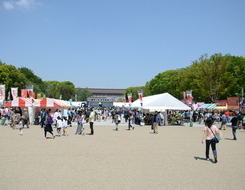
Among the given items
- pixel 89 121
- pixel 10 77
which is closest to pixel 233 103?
pixel 89 121

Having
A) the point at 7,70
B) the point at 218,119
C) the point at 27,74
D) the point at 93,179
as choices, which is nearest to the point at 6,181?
the point at 93,179

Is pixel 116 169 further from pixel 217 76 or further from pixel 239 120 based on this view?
pixel 217 76

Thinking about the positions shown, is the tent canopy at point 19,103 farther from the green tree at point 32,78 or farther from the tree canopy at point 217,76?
the green tree at point 32,78

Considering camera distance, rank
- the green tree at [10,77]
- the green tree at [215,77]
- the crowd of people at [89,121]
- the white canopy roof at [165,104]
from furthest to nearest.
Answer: the green tree at [10,77] → the green tree at [215,77] → the white canopy roof at [165,104] → the crowd of people at [89,121]

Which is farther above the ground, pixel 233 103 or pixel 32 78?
pixel 32 78

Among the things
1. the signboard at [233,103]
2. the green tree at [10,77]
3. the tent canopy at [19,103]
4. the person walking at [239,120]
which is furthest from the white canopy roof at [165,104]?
the green tree at [10,77]

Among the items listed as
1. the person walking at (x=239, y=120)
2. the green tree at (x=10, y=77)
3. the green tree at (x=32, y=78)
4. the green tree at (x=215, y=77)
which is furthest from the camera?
the green tree at (x=32, y=78)

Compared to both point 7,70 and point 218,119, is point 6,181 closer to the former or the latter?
point 218,119

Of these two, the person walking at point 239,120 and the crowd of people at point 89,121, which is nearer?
the crowd of people at point 89,121

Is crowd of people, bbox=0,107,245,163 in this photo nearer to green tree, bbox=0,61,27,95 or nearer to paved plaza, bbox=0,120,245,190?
paved plaza, bbox=0,120,245,190

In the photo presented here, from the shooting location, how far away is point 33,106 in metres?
27.9

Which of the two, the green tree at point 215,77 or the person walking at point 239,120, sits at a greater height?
the green tree at point 215,77

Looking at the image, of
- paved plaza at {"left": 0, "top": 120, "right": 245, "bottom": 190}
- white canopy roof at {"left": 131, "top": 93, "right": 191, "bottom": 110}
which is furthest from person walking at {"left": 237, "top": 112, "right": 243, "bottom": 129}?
paved plaza at {"left": 0, "top": 120, "right": 245, "bottom": 190}

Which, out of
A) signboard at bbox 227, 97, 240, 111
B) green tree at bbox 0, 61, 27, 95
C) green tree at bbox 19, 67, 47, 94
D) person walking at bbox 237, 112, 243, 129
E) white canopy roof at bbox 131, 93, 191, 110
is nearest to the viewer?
person walking at bbox 237, 112, 243, 129
